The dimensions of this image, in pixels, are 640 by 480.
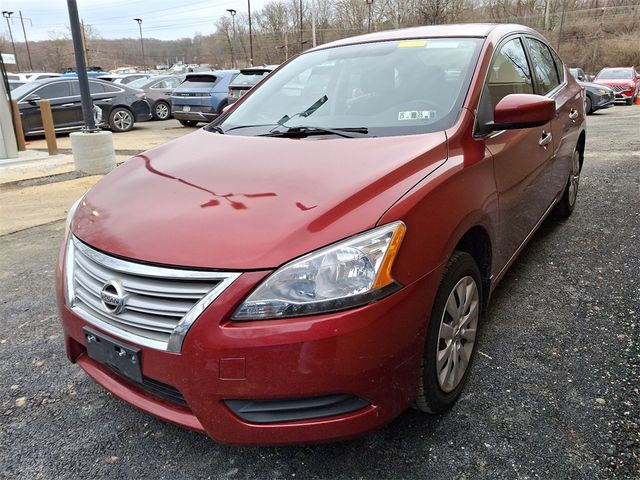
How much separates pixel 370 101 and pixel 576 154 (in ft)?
9.30

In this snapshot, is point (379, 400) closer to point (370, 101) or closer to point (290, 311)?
point (290, 311)

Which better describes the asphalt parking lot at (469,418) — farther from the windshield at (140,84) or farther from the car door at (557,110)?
the windshield at (140,84)

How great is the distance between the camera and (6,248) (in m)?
4.82

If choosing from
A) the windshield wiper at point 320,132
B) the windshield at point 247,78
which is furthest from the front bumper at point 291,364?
the windshield at point 247,78

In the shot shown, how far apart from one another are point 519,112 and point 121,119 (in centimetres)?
1358

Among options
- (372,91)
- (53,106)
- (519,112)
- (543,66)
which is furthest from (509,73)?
(53,106)

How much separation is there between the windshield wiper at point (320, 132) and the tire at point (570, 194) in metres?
2.68

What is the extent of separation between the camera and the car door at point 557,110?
145 inches

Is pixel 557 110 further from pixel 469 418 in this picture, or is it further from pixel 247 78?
pixel 247 78

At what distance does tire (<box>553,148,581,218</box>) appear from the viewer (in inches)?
180

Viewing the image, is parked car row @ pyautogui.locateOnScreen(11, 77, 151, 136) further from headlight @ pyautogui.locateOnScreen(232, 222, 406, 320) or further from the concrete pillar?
headlight @ pyautogui.locateOnScreen(232, 222, 406, 320)

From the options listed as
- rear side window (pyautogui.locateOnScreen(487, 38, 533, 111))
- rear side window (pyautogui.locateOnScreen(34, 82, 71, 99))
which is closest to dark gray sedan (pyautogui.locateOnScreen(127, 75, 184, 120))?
rear side window (pyautogui.locateOnScreen(34, 82, 71, 99))

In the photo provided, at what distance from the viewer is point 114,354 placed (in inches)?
73.9

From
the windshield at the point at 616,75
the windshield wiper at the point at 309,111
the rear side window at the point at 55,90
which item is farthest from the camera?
the windshield at the point at 616,75
